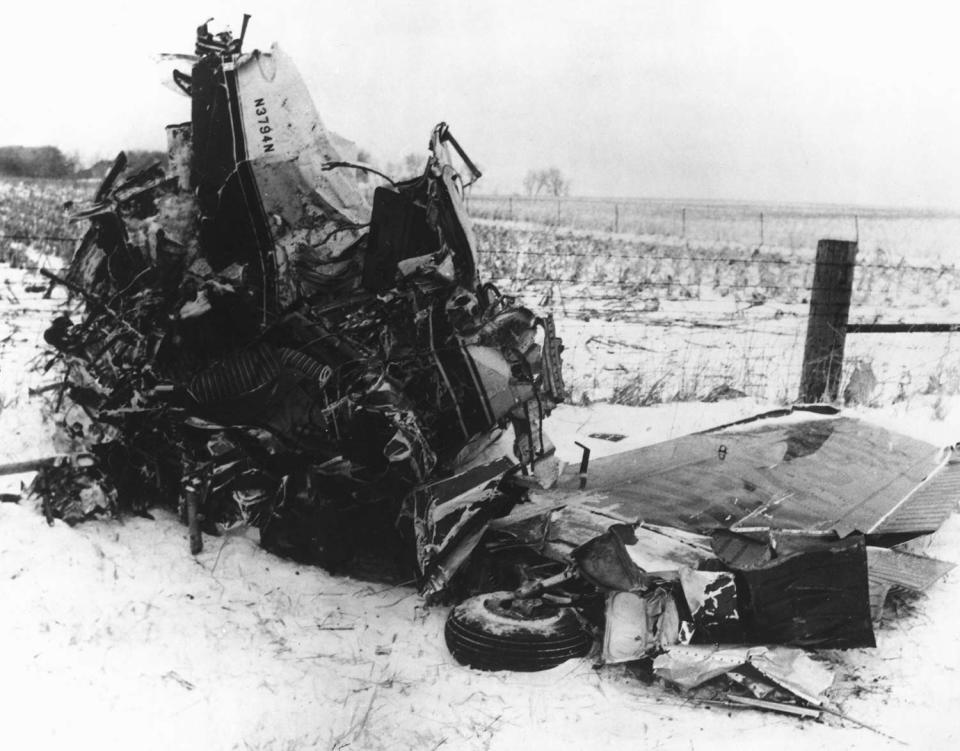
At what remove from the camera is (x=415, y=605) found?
3.86 metres

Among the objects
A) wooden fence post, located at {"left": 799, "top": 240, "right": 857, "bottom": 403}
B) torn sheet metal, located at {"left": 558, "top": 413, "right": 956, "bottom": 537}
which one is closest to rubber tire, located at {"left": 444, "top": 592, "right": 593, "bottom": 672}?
torn sheet metal, located at {"left": 558, "top": 413, "right": 956, "bottom": 537}

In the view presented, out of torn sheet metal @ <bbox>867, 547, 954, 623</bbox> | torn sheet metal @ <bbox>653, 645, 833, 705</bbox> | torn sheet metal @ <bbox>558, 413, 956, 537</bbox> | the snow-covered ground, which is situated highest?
torn sheet metal @ <bbox>558, 413, 956, 537</bbox>

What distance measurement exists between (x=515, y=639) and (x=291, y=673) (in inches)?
33.6

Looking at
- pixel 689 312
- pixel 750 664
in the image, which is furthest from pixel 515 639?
pixel 689 312

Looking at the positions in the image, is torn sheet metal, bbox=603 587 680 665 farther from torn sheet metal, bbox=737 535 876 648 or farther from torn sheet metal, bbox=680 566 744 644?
torn sheet metal, bbox=737 535 876 648

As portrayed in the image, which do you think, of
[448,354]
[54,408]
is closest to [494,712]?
[448,354]

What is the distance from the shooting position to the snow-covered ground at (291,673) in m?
2.84

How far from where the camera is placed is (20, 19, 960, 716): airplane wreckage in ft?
10.9

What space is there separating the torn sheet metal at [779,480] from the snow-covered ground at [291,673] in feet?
1.48

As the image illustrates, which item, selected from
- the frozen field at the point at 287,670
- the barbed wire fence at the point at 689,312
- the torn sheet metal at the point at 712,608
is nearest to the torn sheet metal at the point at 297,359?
the frozen field at the point at 287,670

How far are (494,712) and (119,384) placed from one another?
7.90 feet

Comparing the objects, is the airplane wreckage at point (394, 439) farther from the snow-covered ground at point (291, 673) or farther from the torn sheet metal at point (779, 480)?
the snow-covered ground at point (291, 673)

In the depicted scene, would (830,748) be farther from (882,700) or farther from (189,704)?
(189,704)

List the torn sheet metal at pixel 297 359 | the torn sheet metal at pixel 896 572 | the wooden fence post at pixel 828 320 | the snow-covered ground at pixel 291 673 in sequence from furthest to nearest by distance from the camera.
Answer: the wooden fence post at pixel 828 320, the torn sheet metal at pixel 297 359, the torn sheet metal at pixel 896 572, the snow-covered ground at pixel 291 673
